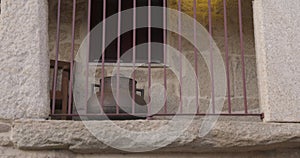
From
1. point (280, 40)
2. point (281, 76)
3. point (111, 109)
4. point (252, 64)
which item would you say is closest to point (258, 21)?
point (280, 40)

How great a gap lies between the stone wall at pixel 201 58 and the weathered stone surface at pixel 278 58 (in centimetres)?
142

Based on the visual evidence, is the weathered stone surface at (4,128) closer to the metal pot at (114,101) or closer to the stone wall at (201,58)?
the metal pot at (114,101)

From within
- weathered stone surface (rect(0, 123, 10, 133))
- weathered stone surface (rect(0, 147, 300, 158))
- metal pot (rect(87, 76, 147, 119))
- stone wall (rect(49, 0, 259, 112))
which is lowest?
weathered stone surface (rect(0, 147, 300, 158))

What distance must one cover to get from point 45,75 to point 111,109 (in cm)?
79

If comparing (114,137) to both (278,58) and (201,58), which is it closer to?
(278,58)

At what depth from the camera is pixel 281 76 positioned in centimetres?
288

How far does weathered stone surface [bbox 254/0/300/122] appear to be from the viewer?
283 centimetres

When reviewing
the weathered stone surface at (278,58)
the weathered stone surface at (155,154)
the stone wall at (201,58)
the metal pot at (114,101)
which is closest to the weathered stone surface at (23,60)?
the weathered stone surface at (155,154)

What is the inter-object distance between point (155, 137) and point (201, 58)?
1.90 meters

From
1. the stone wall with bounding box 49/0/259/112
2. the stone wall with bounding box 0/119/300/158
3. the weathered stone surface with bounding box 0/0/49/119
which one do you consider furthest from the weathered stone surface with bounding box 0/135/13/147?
the stone wall with bounding box 49/0/259/112

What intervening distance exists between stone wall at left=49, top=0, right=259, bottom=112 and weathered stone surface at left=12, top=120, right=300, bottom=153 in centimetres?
156

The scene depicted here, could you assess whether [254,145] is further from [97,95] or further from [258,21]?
[97,95]

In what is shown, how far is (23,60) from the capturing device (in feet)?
9.26

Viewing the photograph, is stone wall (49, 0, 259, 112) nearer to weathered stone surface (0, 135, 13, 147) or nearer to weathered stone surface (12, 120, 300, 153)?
weathered stone surface (12, 120, 300, 153)
